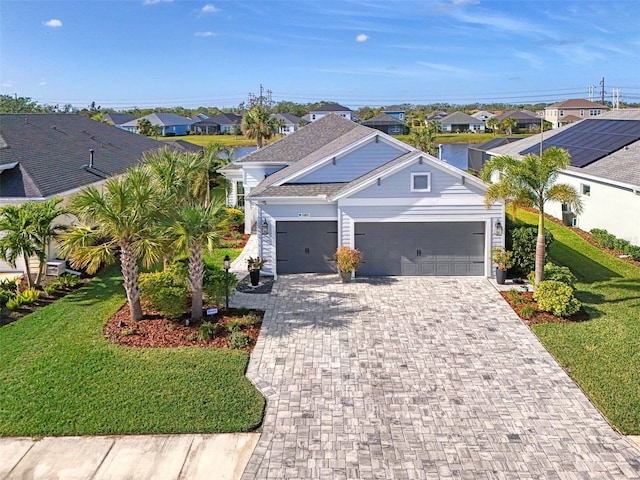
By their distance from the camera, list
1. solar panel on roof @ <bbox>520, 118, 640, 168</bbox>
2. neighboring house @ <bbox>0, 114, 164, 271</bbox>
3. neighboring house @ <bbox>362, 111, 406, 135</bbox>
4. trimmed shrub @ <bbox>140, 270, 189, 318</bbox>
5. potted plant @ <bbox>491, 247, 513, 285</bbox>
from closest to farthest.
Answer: trimmed shrub @ <bbox>140, 270, 189, 318</bbox>
potted plant @ <bbox>491, 247, 513, 285</bbox>
neighboring house @ <bbox>0, 114, 164, 271</bbox>
solar panel on roof @ <bbox>520, 118, 640, 168</bbox>
neighboring house @ <bbox>362, 111, 406, 135</bbox>

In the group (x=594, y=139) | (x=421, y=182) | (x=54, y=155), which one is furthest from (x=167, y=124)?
(x=421, y=182)

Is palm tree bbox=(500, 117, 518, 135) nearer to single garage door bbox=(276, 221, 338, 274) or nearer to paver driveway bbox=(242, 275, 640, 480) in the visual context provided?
single garage door bbox=(276, 221, 338, 274)

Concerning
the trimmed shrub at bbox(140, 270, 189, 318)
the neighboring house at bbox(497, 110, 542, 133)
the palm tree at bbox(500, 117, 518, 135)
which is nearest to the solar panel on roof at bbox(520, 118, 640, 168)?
the trimmed shrub at bbox(140, 270, 189, 318)

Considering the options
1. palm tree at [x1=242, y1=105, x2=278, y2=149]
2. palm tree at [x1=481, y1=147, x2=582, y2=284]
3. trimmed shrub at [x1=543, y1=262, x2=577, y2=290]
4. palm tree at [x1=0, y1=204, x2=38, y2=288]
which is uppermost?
palm tree at [x1=242, y1=105, x2=278, y2=149]

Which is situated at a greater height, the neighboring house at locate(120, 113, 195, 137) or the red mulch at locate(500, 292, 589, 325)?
the neighboring house at locate(120, 113, 195, 137)

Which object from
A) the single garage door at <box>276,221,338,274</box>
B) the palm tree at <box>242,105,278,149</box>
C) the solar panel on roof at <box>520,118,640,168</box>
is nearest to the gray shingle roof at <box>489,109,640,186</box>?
the solar panel on roof at <box>520,118,640,168</box>

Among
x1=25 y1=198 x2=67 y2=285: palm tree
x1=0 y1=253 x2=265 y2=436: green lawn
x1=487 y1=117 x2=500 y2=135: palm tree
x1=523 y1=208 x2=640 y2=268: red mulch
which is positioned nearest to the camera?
x1=0 y1=253 x2=265 y2=436: green lawn

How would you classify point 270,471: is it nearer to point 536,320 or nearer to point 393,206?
point 536,320

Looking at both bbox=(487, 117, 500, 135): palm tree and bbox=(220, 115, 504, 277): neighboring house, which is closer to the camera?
bbox=(220, 115, 504, 277): neighboring house
